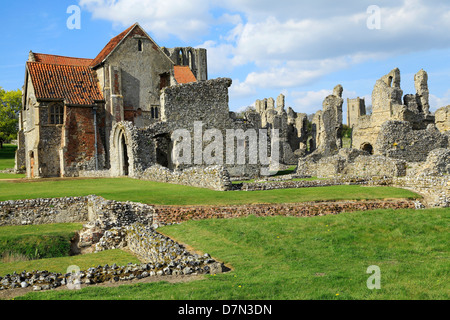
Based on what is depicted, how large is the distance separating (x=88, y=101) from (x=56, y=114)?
9.39 feet

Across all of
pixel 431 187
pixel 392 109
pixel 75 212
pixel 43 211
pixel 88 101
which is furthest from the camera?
pixel 392 109

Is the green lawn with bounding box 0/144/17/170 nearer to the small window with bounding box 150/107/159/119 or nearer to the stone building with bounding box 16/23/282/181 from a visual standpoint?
the stone building with bounding box 16/23/282/181

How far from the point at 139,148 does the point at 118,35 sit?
65.4ft

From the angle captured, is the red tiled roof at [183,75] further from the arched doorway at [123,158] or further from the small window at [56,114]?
the arched doorway at [123,158]

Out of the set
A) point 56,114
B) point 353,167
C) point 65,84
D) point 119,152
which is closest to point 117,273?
point 353,167

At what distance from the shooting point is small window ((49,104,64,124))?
37469 millimetres

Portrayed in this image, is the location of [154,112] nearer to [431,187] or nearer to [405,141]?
[405,141]

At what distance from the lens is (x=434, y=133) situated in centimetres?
3022

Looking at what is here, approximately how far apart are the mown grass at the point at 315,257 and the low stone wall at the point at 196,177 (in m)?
6.59

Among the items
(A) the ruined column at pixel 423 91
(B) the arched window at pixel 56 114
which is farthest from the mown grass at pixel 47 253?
(A) the ruined column at pixel 423 91

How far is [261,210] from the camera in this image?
16.1 metres

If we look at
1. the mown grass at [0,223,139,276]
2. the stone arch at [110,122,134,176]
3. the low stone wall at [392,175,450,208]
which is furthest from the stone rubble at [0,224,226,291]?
the stone arch at [110,122,134,176]

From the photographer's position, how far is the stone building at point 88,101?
3703 centimetres

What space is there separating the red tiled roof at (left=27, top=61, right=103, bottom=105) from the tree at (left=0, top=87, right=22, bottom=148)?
31.5 metres
